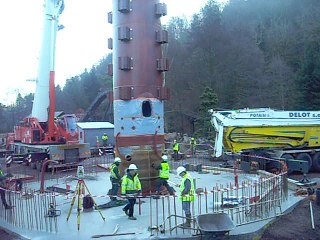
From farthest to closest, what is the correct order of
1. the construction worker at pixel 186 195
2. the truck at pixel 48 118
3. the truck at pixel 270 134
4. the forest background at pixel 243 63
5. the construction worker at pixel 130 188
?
the forest background at pixel 243 63, the truck at pixel 48 118, the truck at pixel 270 134, the construction worker at pixel 130 188, the construction worker at pixel 186 195

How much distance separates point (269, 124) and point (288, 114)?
117 centimetres

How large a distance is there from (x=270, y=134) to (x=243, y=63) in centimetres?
2703

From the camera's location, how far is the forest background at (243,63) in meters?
38.7

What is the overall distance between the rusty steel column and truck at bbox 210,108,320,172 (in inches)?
232

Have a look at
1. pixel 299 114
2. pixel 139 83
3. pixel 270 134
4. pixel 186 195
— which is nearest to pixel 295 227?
pixel 186 195

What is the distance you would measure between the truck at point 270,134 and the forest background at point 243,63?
1711 centimetres

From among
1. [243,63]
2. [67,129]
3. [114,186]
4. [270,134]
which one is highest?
[243,63]

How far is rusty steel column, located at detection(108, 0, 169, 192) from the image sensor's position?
550 inches

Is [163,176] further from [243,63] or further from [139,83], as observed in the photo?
[243,63]

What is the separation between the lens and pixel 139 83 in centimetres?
1405

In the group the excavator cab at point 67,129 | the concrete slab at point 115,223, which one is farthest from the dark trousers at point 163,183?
the excavator cab at point 67,129

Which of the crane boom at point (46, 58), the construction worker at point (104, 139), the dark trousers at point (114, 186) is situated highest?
the crane boom at point (46, 58)

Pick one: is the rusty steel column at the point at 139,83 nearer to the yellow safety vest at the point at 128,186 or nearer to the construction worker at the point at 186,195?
the yellow safety vest at the point at 128,186

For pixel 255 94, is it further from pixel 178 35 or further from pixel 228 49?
pixel 178 35
